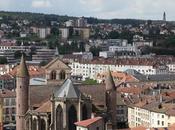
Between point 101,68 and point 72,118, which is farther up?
point 101,68

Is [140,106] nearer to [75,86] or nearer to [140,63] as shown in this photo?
[75,86]

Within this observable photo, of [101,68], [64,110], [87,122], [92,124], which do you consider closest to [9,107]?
[64,110]

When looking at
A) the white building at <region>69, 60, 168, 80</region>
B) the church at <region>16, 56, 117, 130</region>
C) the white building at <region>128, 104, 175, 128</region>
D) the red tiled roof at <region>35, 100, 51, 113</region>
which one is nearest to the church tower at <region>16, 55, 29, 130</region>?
the church at <region>16, 56, 117, 130</region>

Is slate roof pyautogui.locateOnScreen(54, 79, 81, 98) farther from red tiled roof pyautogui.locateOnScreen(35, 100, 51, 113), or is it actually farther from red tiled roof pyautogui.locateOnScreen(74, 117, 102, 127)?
red tiled roof pyautogui.locateOnScreen(74, 117, 102, 127)

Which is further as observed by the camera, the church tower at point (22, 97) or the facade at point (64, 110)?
the church tower at point (22, 97)

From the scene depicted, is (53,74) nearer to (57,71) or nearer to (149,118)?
(57,71)

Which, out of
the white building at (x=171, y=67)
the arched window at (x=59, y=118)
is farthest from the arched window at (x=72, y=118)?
the white building at (x=171, y=67)

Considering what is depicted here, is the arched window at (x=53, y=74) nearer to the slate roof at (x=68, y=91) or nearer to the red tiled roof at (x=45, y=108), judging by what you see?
the red tiled roof at (x=45, y=108)
